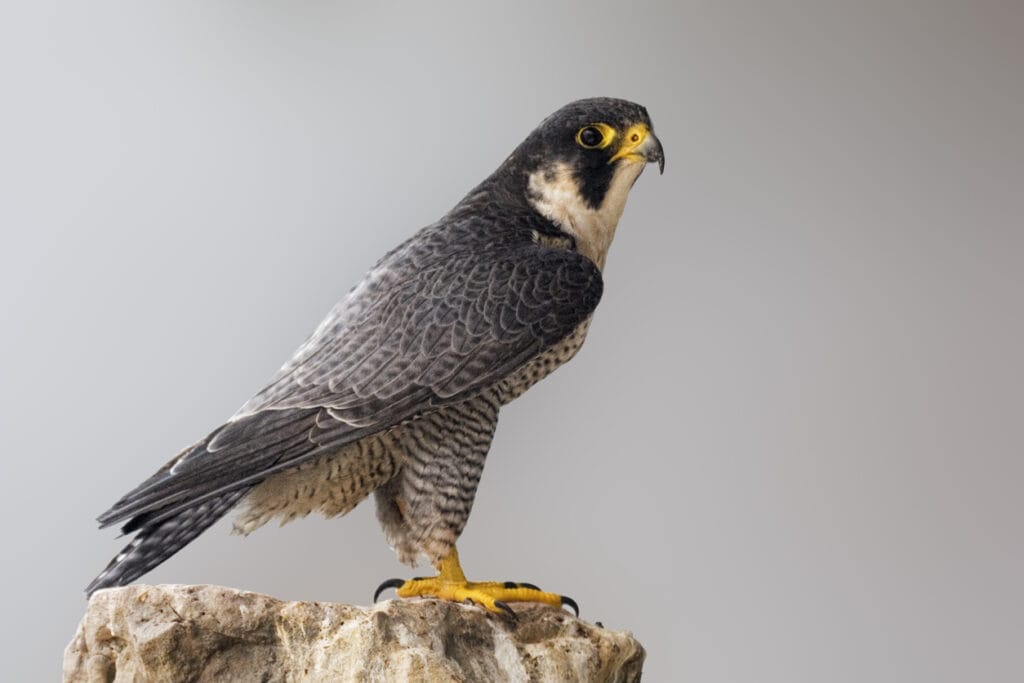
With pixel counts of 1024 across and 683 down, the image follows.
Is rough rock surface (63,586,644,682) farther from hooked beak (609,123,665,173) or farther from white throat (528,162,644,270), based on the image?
hooked beak (609,123,665,173)

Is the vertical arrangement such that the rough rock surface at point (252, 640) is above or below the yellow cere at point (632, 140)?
below

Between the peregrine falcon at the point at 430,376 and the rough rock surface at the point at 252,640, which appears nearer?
the rough rock surface at the point at 252,640

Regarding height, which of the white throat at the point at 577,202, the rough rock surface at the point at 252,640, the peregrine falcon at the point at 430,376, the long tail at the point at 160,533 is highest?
the white throat at the point at 577,202

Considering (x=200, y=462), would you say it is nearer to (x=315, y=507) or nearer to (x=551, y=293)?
(x=315, y=507)

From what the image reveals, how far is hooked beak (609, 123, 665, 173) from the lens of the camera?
8.87 ft

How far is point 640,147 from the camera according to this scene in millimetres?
2711

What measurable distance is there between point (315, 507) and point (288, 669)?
0.59 meters

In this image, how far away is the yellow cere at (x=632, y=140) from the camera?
8.91 ft

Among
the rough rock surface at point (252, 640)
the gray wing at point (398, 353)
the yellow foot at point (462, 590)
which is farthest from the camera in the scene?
the yellow foot at point (462, 590)

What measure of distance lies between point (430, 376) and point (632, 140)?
81 centimetres

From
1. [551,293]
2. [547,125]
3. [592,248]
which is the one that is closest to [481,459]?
[551,293]

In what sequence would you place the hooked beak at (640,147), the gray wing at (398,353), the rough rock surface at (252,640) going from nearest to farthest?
the rough rock surface at (252,640), the gray wing at (398,353), the hooked beak at (640,147)

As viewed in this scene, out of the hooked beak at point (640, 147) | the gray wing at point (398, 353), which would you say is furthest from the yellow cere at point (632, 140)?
the gray wing at point (398, 353)

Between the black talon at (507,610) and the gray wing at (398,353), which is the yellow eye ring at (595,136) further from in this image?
the black talon at (507,610)
